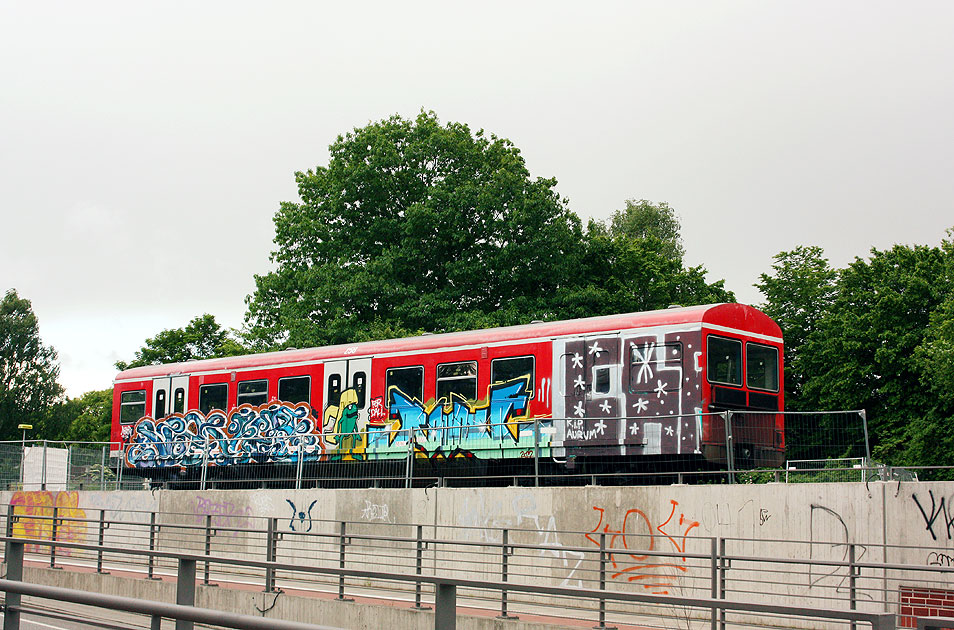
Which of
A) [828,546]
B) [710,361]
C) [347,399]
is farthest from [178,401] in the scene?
[828,546]

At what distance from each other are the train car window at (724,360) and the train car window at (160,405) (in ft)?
49.8

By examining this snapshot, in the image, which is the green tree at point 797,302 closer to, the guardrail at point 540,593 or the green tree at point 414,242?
the green tree at point 414,242

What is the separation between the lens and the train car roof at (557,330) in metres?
19.4

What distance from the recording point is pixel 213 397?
26.8 m

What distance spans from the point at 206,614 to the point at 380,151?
1424 inches

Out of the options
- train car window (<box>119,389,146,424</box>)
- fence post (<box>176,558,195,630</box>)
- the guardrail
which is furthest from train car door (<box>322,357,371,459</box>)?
fence post (<box>176,558,195,630</box>)

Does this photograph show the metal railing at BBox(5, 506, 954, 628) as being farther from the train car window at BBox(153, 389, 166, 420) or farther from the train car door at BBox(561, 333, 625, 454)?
the train car window at BBox(153, 389, 166, 420)

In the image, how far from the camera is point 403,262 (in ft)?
129

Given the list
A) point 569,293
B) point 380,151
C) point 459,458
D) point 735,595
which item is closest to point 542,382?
point 459,458

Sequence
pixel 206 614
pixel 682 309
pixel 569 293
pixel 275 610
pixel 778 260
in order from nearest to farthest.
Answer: pixel 206 614
pixel 275 610
pixel 682 309
pixel 569 293
pixel 778 260

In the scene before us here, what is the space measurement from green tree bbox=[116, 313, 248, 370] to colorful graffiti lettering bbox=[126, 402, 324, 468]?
30.6 meters

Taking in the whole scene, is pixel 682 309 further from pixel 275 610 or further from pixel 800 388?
pixel 800 388

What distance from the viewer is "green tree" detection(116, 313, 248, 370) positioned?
58.7m

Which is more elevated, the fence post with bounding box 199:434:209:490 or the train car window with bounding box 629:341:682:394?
the train car window with bounding box 629:341:682:394
